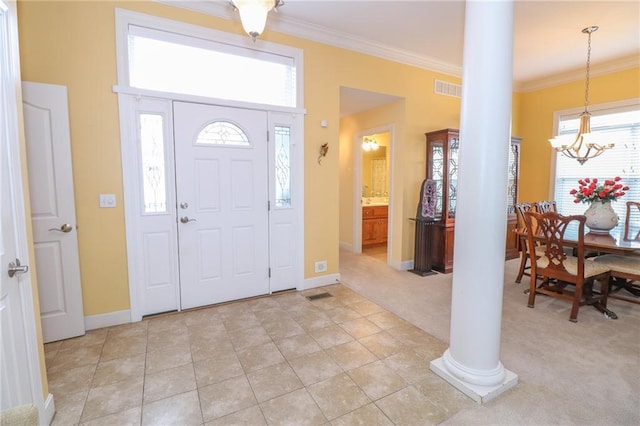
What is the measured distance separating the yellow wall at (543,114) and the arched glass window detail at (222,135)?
5201mm

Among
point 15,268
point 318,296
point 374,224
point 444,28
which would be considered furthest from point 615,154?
point 15,268

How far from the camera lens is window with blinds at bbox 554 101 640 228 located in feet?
14.2

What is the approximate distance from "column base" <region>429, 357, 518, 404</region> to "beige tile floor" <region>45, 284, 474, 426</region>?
45 millimetres

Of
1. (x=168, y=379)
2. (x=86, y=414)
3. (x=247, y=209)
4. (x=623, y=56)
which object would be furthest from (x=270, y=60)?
(x=623, y=56)

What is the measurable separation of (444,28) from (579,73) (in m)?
2.96

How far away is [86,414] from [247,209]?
2092 millimetres

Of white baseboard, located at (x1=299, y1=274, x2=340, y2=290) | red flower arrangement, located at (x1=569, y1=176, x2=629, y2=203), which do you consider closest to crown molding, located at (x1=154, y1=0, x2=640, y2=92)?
red flower arrangement, located at (x1=569, y1=176, x2=629, y2=203)

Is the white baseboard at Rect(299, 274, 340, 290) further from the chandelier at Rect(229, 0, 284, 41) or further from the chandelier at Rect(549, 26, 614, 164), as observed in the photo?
the chandelier at Rect(549, 26, 614, 164)

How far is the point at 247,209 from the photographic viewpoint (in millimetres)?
3383

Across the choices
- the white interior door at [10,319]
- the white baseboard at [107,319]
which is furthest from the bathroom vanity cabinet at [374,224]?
the white interior door at [10,319]

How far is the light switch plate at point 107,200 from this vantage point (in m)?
2.73

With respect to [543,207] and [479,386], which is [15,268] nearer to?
[479,386]

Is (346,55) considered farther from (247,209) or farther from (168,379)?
(168,379)

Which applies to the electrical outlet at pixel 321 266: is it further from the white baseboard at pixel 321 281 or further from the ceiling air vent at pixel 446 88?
the ceiling air vent at pixel 446 88
